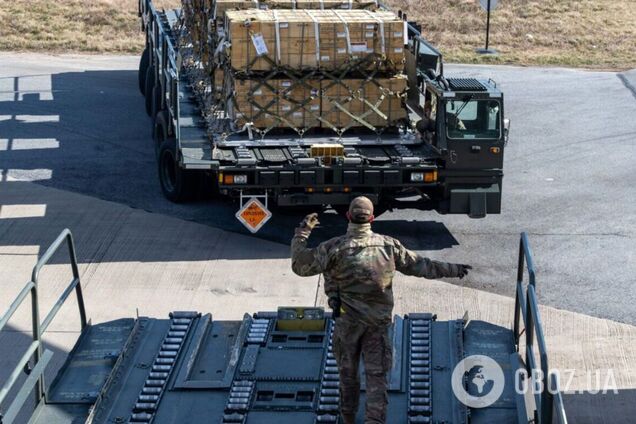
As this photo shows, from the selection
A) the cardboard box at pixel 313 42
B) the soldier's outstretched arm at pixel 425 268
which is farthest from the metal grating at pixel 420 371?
the cardboard box at pixel 313 42

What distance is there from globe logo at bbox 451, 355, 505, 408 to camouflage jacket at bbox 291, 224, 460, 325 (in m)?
0.73

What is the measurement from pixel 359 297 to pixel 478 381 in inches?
42.2

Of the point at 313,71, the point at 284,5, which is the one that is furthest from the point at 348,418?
the point at 284,5

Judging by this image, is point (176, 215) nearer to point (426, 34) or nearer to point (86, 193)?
point (86, 193)

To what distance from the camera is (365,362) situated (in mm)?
7469

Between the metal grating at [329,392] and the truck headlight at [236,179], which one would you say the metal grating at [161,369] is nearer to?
the metal grating at [329,392]

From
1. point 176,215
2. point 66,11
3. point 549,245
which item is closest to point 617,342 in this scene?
point 549,245

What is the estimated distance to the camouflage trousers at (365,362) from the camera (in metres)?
7.40

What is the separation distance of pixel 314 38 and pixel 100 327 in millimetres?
6744

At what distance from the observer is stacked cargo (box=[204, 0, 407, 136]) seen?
48.6 feet

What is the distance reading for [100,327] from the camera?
29.7 ft

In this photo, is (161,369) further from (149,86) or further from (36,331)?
(149,86)

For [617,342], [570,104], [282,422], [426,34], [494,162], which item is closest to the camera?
[282,422]

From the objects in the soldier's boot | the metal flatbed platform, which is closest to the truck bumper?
the metal flatbed platform
